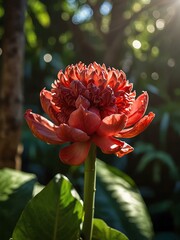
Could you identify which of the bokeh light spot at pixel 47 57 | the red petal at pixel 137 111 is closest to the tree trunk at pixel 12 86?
the red petal at pixel 137 111

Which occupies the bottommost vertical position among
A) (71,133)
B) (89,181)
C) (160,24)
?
(89,181)

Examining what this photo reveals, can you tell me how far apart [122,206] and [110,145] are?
76 cm

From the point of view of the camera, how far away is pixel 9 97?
1.91 m

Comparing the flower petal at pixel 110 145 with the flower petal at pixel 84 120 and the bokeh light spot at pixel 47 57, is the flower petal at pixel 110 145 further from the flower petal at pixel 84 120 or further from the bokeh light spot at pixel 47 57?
the bokeh light spot at pixel 47 57

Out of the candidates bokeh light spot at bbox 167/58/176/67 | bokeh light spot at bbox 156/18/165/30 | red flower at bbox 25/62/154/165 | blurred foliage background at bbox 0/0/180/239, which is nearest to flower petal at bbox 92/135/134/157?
red flower at bbox 25/62/154/165

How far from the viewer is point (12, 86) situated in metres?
1.94

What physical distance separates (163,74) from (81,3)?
954mm

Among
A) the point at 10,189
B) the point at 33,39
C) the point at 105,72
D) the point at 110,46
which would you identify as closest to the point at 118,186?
the point at 10,189

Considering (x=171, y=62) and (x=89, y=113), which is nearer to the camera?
(x=89, y=113)

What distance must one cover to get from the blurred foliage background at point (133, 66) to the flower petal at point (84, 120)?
6.57 ft

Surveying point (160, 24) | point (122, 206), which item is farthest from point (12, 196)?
point (160, 24)

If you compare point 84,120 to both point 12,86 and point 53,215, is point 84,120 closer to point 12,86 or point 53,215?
point 53,215

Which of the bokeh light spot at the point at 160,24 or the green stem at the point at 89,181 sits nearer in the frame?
the green stem at the point at 89,181

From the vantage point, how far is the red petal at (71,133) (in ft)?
2.67
